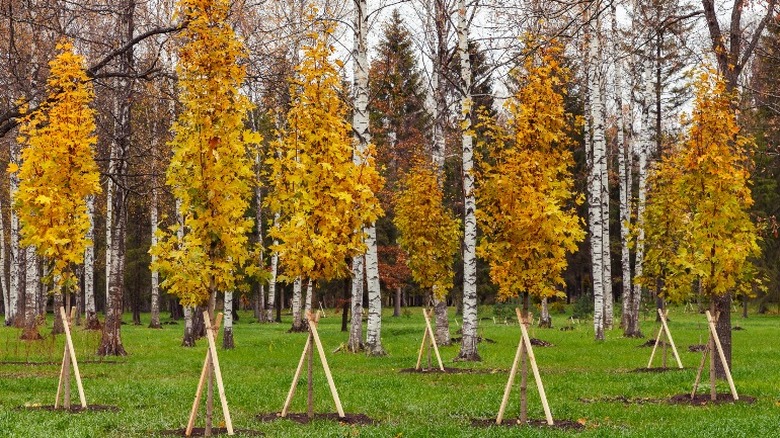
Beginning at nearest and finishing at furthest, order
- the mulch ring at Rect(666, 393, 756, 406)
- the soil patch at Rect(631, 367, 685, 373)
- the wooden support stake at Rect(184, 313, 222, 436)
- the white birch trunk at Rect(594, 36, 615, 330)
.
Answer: the wooden support stake at Rect(184, 313, 222, 436) < the mulch ring at Rect(666, 393, 756, 406) < the soil patch at Rect(631, 367, 685, 373) < the white birch trunk at Rect(594, 36, 615, 330)

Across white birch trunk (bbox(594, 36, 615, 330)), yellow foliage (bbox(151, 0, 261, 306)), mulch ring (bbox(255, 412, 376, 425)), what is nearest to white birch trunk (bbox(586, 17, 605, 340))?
white birch trunk (bbox(594, 36, 615, 330))

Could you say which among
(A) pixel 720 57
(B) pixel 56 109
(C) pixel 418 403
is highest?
(A) pixel 720 57

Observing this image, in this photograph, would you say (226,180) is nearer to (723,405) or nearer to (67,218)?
(67,218)

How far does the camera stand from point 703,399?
41.0 feet

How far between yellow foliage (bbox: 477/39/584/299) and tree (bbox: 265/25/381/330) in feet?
21.6

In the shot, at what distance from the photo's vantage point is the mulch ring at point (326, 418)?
1064 centimetres

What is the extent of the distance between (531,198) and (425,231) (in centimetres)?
851

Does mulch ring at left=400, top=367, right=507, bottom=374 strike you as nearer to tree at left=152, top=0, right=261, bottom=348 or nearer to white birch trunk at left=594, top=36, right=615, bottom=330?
tree at left=152, top=0, right=261, bottom=348

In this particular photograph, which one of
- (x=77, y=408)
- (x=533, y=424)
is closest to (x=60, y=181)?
(x=77, y=408)

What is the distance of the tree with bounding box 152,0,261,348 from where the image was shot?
448 inches

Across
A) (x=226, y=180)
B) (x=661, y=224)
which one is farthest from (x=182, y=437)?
(x=661, y=224)

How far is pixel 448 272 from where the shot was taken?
2705 centimetres

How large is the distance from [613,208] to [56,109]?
44.2 meters

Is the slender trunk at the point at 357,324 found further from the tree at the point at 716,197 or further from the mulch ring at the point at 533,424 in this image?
the mulch ring at the point at 533,424
